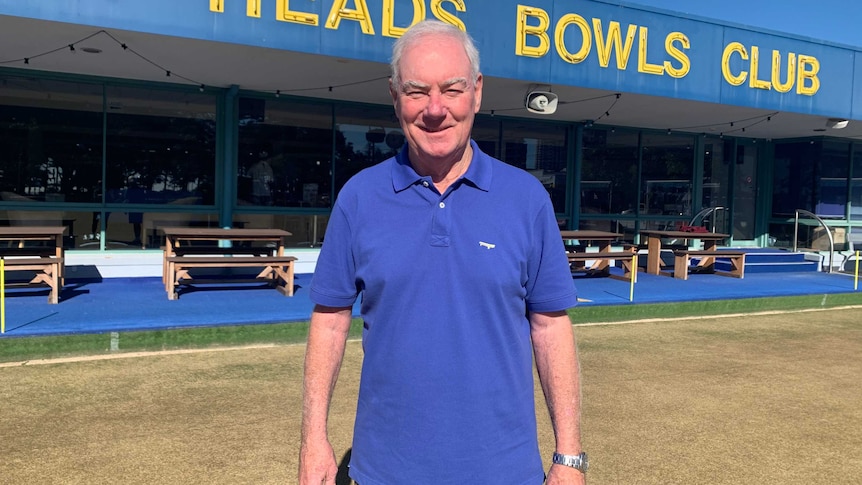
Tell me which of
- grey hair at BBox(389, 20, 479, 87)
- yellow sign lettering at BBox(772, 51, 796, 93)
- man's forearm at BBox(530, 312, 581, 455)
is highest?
yellow sign lettering at BBox(772, 51, 796, 93)

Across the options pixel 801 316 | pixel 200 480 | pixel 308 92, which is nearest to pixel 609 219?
pixel 801 316

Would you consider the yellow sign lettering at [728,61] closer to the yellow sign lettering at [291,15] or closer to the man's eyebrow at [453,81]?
the yellow sign lettering at [291,15]

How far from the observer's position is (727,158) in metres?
14.9

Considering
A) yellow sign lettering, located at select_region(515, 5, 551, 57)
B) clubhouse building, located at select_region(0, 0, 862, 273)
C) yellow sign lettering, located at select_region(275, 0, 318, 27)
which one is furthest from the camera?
yellow sign lettering, located at select_region(515, 5, 551, 57)

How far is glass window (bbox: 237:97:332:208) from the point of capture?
1045 cm

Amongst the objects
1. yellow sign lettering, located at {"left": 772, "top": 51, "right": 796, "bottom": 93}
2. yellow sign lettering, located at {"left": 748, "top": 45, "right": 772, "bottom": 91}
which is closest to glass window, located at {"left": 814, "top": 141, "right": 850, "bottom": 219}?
yellow sign lettering, located at {"left": 772, "top": 51, "right": 796, "bottom": 93}

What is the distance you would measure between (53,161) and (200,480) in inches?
292

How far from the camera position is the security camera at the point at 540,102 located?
9539 millimetres

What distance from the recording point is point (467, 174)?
5.97 ft

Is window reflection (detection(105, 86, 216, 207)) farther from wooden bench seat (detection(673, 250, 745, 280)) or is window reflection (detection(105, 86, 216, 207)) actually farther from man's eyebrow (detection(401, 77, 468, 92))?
man's eyebrow (detection(401, 77, 468, 92))

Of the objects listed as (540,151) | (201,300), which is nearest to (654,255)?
(540,151)

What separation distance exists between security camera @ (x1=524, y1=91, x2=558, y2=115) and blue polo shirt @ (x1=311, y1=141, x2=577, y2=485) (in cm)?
800

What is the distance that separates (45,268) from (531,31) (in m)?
6.64

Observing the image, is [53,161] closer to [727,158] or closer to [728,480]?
[728,480]
